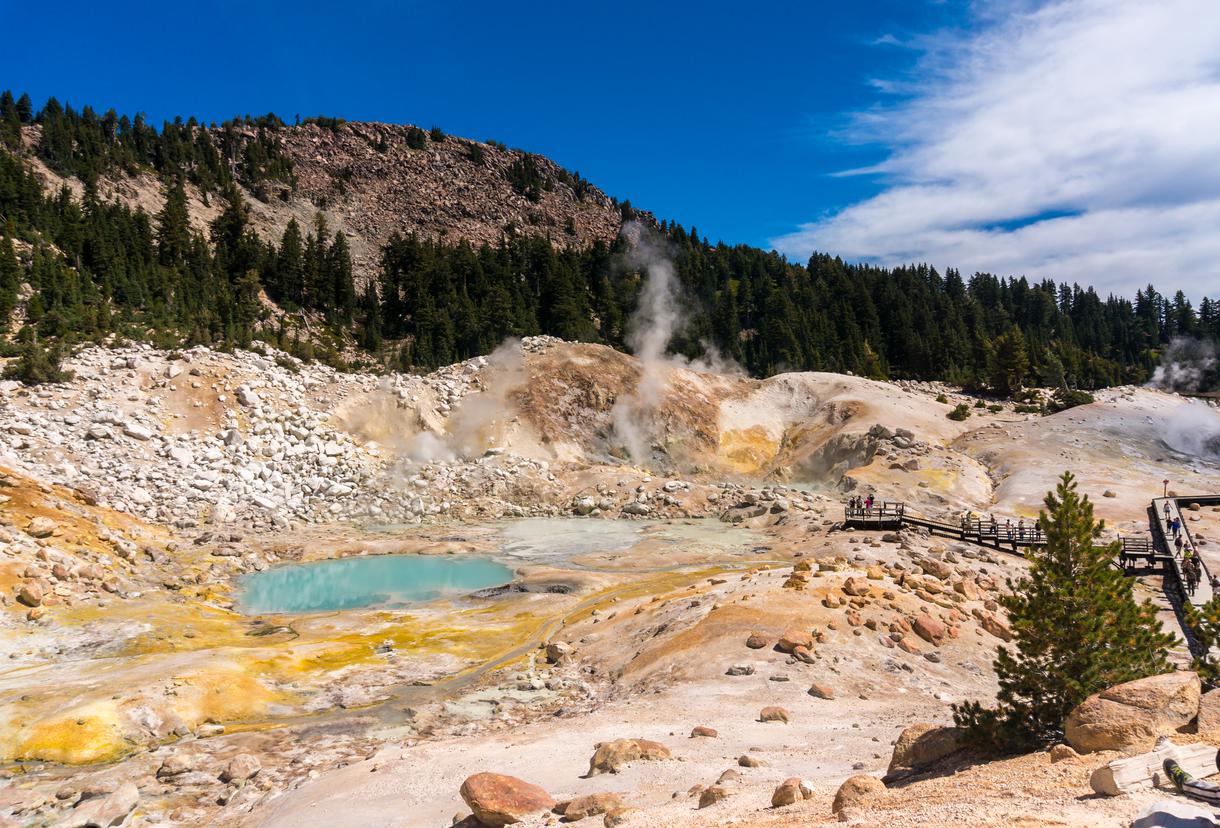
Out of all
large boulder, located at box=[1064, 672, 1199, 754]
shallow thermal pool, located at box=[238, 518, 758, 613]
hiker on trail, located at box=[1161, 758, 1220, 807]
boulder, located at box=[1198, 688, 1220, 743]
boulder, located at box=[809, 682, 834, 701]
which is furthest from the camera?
shallow thermal pool, located at box=[238, 518, 758, 613]

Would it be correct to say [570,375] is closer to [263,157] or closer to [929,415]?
[929,415]

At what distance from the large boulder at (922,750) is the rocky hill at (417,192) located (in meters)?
102

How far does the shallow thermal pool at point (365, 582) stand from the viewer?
28.2 meters

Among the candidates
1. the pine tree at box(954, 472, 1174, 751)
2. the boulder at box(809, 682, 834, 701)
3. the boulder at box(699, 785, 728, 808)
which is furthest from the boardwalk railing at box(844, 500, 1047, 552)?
the boulder at box(699, 785, 728, 808)

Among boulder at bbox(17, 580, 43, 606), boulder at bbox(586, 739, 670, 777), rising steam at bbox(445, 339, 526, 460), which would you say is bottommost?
boulder at bbox(586, 739, 670, 777)

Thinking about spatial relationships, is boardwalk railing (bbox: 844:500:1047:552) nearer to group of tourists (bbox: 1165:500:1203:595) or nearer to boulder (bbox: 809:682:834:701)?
group of tourists (bbox: 1165:500:1203:595)

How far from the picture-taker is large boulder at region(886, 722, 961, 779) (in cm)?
1016

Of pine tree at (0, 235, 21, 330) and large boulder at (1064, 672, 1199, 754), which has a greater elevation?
pine tree at (0, 235, 21, 330)

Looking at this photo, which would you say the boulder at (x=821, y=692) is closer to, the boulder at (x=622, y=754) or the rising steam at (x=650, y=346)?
the boulder at (x=622, y=754)

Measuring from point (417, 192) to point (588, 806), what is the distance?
127032 millimetres

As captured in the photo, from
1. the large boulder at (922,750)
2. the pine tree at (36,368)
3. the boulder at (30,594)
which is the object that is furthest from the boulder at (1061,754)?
the pine tree at (36,368)

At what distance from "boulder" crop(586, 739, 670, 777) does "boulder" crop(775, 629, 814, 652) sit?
23.3 feet

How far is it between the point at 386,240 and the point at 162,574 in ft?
310

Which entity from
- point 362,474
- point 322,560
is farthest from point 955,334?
point 322,560
